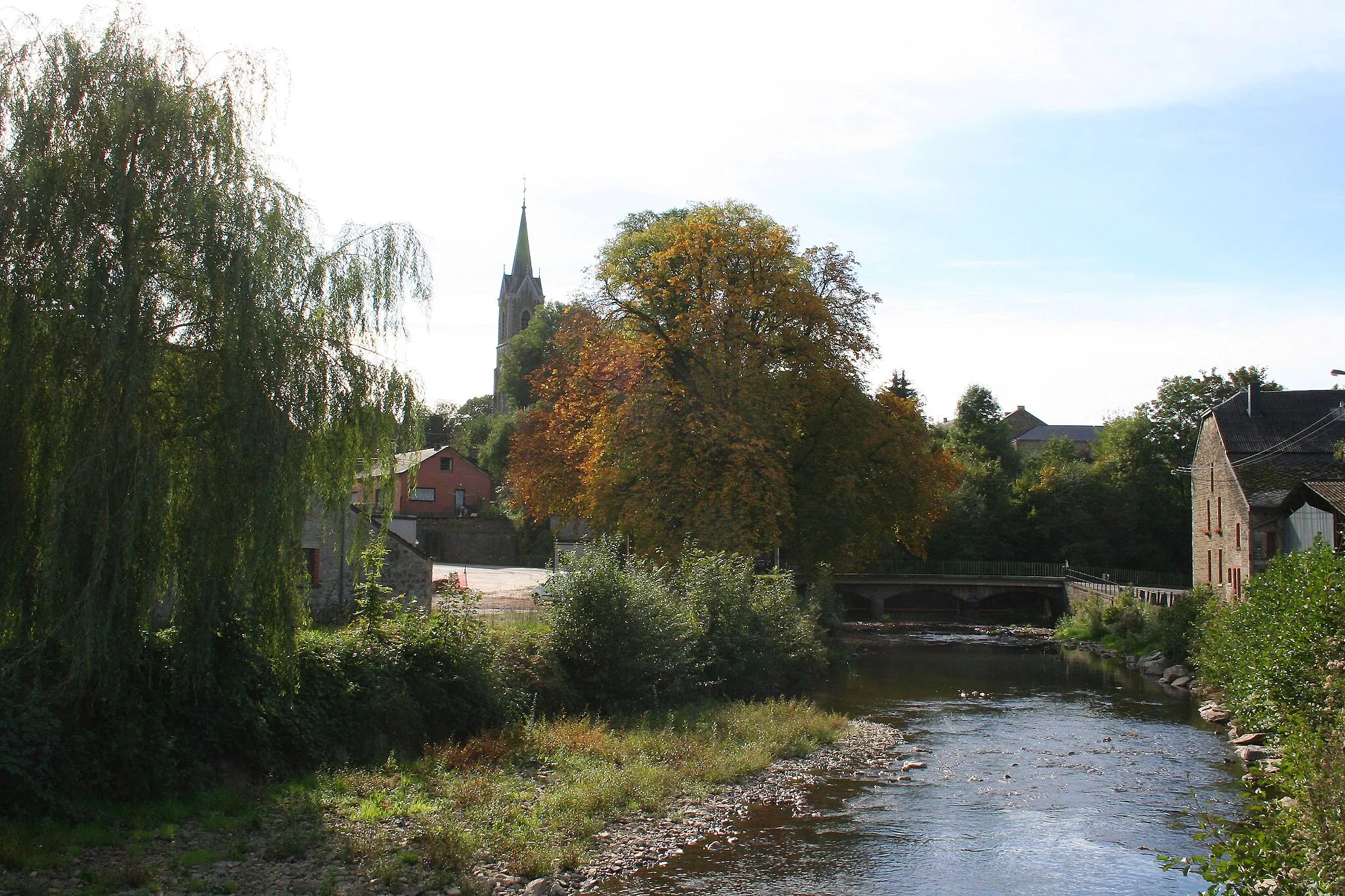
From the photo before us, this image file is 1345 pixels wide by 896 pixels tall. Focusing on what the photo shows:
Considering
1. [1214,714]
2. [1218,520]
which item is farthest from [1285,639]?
[1218,520]

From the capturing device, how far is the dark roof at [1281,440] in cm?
3566

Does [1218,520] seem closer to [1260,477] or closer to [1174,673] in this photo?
[1260,477]

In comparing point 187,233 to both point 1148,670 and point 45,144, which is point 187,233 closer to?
point 45,144

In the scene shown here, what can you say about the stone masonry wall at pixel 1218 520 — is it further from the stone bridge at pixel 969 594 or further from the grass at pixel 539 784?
the grass at pixel 539 784

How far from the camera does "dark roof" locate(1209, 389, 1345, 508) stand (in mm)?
35656

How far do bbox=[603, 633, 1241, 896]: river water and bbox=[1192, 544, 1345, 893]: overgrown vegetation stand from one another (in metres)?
1.15

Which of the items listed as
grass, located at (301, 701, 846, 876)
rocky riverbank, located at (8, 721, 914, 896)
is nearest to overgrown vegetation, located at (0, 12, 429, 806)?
rocky riverbank, located at (8, 721, 914, 896)

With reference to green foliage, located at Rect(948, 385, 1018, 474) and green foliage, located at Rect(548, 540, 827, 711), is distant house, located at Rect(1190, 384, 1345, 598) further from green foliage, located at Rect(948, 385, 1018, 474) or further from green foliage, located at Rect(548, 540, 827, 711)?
green foliage, located at Rect(948, 385, 1018, 474)

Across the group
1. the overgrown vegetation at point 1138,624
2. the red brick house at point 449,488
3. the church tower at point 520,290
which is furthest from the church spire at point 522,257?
the overgrown vegetation at point 1138,624

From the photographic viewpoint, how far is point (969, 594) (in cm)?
5456

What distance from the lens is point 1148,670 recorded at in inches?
Answer: 1289

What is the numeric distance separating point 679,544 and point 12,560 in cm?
1937

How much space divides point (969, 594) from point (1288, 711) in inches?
1606

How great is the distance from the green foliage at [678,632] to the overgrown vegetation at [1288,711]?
10373 mm
